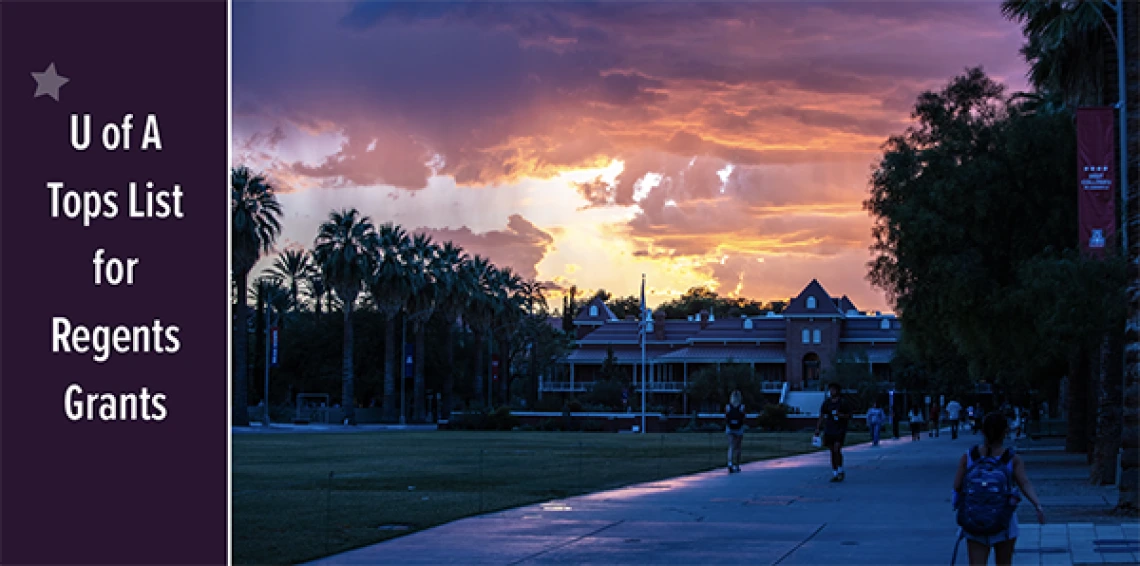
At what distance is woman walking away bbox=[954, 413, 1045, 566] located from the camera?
10555mm

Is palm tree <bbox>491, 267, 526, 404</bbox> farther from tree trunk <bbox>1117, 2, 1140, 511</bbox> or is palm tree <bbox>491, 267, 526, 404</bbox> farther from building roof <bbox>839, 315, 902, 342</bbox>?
tree trunk <bbox>1117, 2, 1140, 511</bbox>

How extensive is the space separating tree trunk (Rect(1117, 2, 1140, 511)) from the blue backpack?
787 cm

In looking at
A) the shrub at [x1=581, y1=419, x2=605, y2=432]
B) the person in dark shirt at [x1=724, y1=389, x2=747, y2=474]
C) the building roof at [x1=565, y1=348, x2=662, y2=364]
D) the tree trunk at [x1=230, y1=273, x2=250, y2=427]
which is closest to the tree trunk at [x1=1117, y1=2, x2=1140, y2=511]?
the person in dark shirt at [x1=724, y1=389, x2=747, y2=474]

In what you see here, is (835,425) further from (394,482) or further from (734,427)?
(394,482)

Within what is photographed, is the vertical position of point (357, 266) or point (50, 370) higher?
point (357, 266)

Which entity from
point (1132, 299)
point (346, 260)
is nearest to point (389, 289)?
point (346, 260)

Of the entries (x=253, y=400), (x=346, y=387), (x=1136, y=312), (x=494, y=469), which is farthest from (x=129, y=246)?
(x=253, y=400)

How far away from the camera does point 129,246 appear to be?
873 centimetres

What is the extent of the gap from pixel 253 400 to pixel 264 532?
3443 inches

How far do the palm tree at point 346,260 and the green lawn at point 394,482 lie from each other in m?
36.0

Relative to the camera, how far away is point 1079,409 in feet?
129

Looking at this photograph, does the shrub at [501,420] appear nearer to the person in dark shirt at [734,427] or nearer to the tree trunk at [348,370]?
the tree trunk at [348,370]

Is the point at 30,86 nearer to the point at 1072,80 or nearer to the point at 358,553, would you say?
the point at 358,553

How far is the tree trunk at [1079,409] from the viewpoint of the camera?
35819 mm
